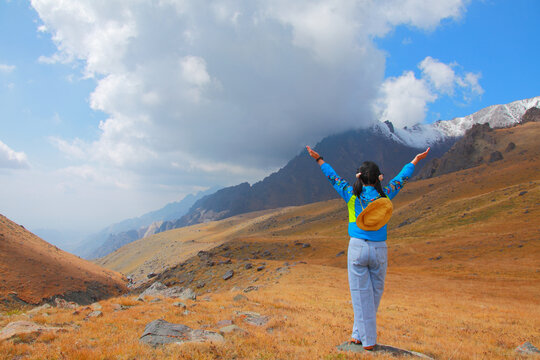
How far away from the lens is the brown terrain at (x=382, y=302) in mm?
6516

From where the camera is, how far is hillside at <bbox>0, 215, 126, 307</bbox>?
3256 cm

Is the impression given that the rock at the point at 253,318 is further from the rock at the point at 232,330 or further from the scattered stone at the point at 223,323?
the rock at the point at 232,330

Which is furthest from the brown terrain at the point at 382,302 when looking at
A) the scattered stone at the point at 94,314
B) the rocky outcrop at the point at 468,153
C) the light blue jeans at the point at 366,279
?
the rocky outcrop at the point at 468,153

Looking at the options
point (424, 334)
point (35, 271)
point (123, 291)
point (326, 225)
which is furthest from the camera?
point (326, 225)

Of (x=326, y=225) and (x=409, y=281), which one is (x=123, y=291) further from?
(x=326, y=225)

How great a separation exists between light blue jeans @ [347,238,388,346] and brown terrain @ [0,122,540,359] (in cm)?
59

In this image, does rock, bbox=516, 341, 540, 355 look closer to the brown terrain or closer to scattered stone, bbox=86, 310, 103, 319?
the brown terrain

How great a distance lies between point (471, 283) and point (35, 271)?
2039 inches

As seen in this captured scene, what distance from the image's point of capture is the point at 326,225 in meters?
89.8

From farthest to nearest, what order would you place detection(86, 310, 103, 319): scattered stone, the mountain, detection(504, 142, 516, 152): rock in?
the mountain
detection(504, 142, 516, 152): rock
detection(86, 310, 103, 319): scattered stone

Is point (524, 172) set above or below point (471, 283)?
above

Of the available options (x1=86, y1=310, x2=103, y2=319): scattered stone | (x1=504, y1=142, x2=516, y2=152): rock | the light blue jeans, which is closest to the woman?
the light blue jeans

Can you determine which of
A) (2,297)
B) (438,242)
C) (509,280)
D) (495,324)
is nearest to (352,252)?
(495,324)

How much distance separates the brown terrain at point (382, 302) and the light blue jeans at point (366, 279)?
0.59 m
